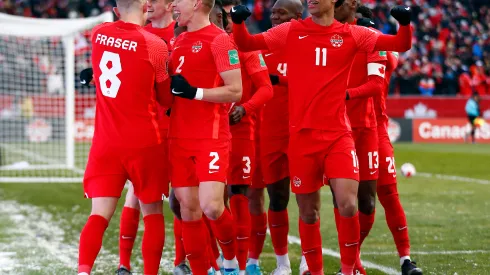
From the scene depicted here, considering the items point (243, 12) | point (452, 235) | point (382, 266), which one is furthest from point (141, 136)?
point (452, 235)

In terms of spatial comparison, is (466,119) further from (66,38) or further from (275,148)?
(275,148)

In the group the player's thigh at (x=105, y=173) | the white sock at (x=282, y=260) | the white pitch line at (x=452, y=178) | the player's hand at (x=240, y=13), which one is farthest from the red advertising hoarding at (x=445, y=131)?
the player's thigh at (x=105, y=173)

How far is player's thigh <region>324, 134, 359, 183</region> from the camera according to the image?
6633 mm

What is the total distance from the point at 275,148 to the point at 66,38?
11.1 m

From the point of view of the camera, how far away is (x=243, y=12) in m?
6.56

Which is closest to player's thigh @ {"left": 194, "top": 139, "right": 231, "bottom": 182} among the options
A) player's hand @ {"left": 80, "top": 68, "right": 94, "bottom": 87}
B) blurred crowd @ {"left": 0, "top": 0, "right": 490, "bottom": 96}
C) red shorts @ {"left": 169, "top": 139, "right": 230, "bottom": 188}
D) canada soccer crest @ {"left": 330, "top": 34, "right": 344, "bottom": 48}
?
red shorts @ {"left": 169, "top": 139, "right": 230, "bottom": 188}

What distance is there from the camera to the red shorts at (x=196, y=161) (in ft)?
21.1

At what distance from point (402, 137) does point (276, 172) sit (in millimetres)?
23398

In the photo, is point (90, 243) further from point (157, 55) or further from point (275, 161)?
point (275, 161)

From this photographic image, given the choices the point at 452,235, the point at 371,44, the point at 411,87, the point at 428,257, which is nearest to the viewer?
the point at 371,44

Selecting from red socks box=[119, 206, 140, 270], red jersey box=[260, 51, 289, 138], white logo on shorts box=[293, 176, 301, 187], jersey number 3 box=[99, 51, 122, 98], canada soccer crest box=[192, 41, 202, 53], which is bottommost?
red socks box=[119, 206, 140, 270]

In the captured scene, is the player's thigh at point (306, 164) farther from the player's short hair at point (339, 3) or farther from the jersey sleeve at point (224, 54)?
the player's short hair at point (339, 3)

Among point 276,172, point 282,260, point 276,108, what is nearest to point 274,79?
point 276,108

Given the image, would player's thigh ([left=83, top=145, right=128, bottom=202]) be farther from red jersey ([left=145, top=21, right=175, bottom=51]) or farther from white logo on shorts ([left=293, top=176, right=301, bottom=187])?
red jersey ([left=145, top=21, right=175, bottom=51])
